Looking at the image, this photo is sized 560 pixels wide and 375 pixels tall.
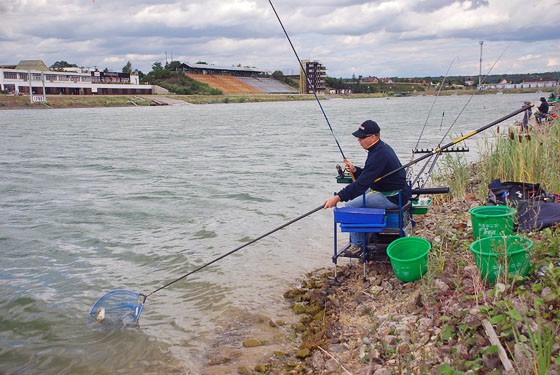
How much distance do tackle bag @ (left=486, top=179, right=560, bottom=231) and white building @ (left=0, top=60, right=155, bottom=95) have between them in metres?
79.7

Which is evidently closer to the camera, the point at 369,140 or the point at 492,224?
the point at 492,224

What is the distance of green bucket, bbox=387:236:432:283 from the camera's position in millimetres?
4773

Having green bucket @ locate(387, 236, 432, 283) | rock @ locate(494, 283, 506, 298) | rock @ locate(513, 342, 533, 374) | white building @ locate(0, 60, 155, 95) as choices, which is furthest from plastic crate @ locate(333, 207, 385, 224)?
white building @ locate(0, 60, 155, 95)

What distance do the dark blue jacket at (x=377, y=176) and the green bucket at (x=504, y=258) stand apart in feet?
4.82

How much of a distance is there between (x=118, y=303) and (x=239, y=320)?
1452 mm

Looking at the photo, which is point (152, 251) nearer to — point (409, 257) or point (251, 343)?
point (251, 343)

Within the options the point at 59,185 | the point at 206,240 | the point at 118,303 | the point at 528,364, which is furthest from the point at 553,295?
the point at 59,185

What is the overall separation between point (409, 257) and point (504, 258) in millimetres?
1439

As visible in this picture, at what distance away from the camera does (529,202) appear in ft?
17.8

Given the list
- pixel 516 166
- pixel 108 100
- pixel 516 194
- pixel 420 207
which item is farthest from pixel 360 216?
pixel 108 100

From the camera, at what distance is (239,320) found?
5.47m

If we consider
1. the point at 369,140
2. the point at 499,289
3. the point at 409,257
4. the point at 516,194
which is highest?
the point at 369,140

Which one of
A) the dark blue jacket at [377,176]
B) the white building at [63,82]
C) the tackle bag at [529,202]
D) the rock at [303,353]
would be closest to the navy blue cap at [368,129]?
the dark blue jacket at [377,176]

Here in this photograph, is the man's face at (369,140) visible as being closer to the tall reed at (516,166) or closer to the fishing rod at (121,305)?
the fishing rod at (121,305)
